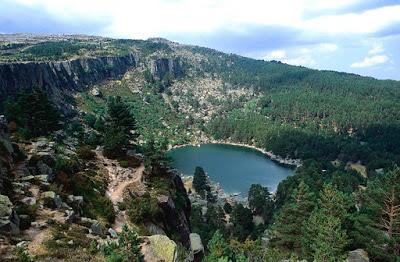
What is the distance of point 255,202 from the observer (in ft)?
429

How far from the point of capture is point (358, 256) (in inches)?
2012

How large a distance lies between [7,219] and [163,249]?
42.1ft

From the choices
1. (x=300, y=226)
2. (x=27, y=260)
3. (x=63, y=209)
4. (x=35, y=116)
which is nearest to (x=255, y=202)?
(x=300, y=226)

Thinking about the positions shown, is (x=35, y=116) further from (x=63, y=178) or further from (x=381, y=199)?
(x=381, y=199)

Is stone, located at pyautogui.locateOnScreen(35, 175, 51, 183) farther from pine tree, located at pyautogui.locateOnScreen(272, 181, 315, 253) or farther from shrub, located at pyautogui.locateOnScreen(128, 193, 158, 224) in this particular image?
pine tree, located at pyautogui.locateOnScreen(272, 181, 315, 253)

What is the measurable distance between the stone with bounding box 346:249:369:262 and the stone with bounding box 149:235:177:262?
82.4 ft

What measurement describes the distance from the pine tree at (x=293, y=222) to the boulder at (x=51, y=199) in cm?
3413

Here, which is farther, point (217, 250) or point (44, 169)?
point (44, 169)

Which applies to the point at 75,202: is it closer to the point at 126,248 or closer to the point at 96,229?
the point at 96,229

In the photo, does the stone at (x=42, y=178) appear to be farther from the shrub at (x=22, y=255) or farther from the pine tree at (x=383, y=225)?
the pine tree at (x=383, y=225)

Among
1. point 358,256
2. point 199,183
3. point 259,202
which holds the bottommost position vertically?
point 199,183

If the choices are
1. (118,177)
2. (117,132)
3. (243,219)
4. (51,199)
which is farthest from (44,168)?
(243,219)

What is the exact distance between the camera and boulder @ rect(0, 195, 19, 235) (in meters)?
33.0

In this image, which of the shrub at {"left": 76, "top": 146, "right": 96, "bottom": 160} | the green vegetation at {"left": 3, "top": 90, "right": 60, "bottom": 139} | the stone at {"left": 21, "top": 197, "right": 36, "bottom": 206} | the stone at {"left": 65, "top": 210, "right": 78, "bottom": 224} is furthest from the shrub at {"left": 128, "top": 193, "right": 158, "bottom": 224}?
the green vegetation at {"left": 3, "top": 90, "right": 60, "bottom": 139}
